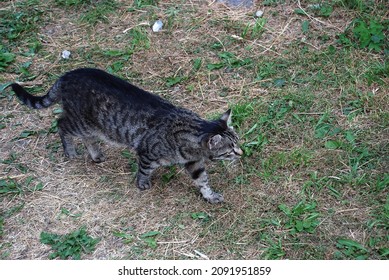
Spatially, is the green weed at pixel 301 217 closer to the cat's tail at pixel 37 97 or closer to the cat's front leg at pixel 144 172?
the cat's front leg at pixel 144 172

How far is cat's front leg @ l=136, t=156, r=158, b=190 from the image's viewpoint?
4.76 metres

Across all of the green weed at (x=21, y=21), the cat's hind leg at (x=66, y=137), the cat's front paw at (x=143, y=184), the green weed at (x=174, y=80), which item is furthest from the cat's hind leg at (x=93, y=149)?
the green weed at (x=21, y=21)

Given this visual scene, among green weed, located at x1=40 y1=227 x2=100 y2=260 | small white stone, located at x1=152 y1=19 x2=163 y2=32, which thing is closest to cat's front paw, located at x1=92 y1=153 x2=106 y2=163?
green weed, located at x1=40 y1=227 x2=100 y2=260

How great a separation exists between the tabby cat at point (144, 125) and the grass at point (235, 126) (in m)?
0.32

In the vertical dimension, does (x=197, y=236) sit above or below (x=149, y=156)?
below

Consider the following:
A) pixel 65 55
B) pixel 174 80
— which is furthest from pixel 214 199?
pixel 65 55

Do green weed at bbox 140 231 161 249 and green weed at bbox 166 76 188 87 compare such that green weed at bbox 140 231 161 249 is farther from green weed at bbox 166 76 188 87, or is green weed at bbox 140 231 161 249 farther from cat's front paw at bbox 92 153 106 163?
green weed at bbox 166 76 188 87

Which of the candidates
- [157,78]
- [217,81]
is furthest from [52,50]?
[217,81]

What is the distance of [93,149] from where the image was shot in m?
5.18

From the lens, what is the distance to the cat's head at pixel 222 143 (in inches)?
176

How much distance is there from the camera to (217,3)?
6.81 metres

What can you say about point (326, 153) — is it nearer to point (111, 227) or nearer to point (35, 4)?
point (111, 227)

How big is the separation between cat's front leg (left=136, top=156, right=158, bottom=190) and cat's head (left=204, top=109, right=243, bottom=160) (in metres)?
0.54

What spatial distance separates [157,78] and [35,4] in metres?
2.26
